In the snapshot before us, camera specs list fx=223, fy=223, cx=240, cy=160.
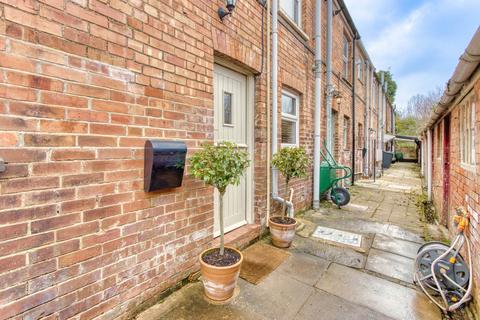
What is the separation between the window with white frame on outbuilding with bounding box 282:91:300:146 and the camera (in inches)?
173

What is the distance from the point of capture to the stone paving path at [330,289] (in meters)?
1.98

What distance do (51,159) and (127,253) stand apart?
2.97ft

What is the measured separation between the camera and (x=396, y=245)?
344 cm

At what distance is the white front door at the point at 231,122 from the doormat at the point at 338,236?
1.32 m

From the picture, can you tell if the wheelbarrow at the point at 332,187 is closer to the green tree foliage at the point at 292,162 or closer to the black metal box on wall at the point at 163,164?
the green tree foliage at the point at 292,162

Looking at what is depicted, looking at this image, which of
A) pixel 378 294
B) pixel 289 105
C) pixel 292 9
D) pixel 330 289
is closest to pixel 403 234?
pixel 378 294

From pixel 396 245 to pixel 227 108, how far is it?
332cm

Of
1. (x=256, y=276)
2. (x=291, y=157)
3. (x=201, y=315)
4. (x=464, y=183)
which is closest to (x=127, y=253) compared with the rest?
(x=201, y=315)

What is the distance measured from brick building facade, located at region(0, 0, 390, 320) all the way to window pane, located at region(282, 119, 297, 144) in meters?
2.19

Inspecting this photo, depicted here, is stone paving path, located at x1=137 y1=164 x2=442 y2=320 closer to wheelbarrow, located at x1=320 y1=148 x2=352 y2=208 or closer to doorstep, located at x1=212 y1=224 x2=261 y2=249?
doorstep, located at x1=212 y1=224 x2=261 y2=249

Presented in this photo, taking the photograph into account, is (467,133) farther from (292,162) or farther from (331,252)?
(331,252)

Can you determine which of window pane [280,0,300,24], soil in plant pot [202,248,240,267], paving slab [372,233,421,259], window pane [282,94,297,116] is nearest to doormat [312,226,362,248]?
paving slab [372,233,421,259]

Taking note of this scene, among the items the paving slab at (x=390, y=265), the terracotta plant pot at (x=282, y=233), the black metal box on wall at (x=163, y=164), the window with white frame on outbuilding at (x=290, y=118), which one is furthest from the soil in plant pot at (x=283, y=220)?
the black metal box on wall at (x=163, y=164)

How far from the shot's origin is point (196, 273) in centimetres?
240
